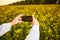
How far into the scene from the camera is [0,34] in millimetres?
1722

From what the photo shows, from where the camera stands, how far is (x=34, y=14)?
1.75 m

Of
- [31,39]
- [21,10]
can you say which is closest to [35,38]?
[31,39]

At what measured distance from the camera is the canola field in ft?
5.53

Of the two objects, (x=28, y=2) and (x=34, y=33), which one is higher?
(x=28, y=2)

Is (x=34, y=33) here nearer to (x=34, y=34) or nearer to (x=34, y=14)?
(x=34, y=34)

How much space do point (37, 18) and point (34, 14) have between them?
0.06m

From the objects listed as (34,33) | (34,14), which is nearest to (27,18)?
(34,14)

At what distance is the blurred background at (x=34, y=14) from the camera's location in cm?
169

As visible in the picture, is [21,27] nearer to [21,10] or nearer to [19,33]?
[19,33]

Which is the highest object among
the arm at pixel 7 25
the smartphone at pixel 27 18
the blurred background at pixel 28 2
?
the blurred background at pixel 28 2

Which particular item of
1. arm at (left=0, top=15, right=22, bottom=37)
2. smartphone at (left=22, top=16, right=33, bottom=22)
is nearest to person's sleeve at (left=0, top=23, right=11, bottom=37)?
arm at (left=0, top=15, right=22, bottom=37)

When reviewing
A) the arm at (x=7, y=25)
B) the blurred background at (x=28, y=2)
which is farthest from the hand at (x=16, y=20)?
the blurred background at (x=28, y=2)

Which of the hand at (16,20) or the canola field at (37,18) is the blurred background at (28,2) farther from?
the hand at (16,20)

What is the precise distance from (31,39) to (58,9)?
1.43 ft
